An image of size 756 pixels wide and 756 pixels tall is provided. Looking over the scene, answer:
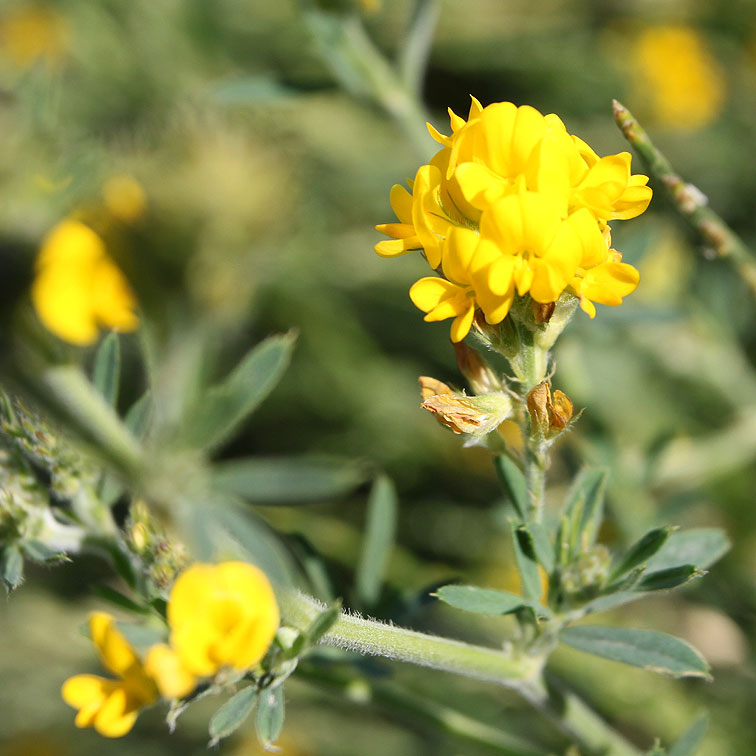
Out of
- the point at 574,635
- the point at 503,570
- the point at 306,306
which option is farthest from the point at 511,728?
the point at 306,306

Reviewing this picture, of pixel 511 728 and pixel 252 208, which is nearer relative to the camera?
pixel 511 728

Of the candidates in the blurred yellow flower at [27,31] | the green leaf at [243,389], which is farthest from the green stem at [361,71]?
the blurred yellow flower at [27,31]

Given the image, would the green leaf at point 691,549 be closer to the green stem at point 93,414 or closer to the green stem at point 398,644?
the green stem at point 398,644

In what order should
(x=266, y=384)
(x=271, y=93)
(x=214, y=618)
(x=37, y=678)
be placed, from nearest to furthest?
1. (x=214, y=618)
2. (x=266, y=384)
3. (x=271, y=93)
4. (x=37, y=678)

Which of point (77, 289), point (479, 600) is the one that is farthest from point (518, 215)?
point (77, 289)

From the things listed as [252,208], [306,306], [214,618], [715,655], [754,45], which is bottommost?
[715,655]

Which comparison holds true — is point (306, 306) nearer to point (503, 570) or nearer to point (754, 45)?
point (503, 570)

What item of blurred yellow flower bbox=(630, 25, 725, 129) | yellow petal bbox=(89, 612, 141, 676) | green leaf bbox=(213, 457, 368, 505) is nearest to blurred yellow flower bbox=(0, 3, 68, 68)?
blurred yellow flower bbox=(630, 25, 725, 129)
